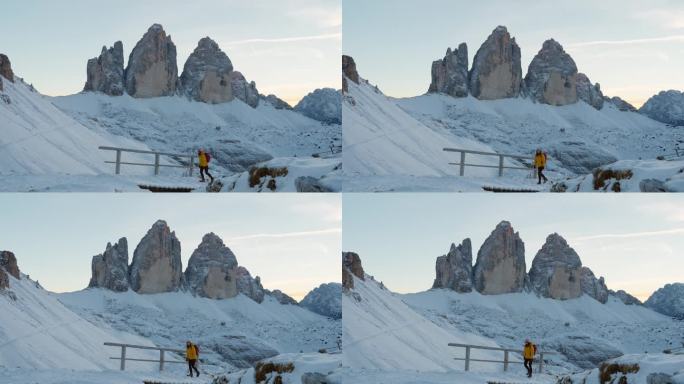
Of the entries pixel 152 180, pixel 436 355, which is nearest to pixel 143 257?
pixel 152 180

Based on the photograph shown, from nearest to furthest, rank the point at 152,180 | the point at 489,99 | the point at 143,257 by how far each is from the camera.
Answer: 1. the point at 152,180
2. the point at 143,257
3. the point at 489,99

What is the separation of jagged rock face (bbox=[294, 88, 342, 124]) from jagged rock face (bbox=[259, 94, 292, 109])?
323 millimetres

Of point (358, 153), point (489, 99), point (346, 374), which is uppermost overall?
point (489, 99)

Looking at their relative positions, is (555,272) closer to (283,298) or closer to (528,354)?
(283,298)

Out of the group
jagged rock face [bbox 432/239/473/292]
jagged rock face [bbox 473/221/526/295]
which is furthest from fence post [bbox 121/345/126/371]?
jagged rock face [bbox 473/221/526/295]

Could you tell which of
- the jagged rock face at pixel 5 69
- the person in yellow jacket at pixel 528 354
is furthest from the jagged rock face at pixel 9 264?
the person in yellow jacket at pixel 528 354

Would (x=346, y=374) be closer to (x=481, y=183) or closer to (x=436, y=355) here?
(x=436, y=355)

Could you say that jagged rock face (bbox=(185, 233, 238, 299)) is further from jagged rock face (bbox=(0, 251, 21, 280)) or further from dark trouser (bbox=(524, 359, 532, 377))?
dark trouser (bbox=(524, 359, 532, 377))

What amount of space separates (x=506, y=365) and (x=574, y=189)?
4643 mm

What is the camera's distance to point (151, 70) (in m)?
59.8

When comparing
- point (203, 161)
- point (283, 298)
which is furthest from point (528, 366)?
point (203, 161)

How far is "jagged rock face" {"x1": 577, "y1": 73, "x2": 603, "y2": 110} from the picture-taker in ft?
172

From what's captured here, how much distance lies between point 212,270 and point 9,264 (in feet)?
23.6

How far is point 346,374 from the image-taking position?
111 feet
